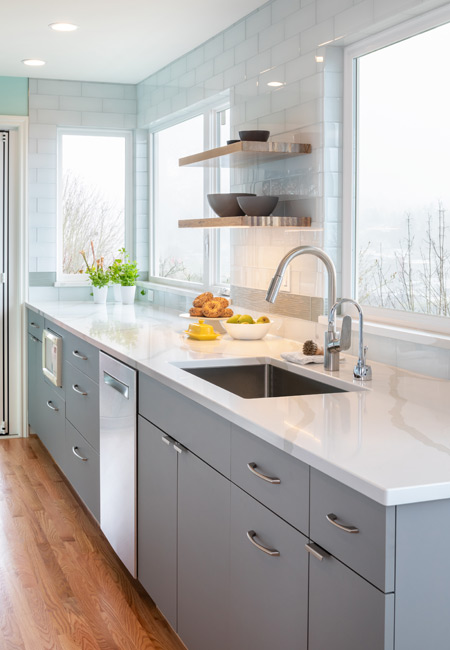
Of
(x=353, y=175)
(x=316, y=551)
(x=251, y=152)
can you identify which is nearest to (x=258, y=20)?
(x=251, y=152)

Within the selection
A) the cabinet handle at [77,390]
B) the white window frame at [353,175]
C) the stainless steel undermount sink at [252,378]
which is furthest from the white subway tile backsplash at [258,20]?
the cabinet handle at [77,390]

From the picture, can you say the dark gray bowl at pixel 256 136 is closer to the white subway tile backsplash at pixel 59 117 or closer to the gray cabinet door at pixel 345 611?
the gray cabinet door at pixel 345 611

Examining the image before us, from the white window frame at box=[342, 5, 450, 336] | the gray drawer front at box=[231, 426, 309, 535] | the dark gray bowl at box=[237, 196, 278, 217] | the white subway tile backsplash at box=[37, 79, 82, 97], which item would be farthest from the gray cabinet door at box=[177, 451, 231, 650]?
the white subway tile backsplash at box=[37, 79, 82, 97]

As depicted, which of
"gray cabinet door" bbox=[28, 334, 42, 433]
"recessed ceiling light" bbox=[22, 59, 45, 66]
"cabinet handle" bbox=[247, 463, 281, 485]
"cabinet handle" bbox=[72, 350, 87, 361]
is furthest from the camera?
"gray cabinet door" bbox=[28, 334, 42, 433]

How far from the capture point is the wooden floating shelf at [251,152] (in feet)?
10.1

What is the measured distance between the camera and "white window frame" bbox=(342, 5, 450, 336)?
259 centimetres

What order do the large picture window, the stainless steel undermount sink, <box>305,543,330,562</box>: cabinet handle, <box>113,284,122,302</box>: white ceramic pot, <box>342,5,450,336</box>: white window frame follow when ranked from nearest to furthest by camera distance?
1. <box>305,543,330,562</box>: cabinet handle
2. the large picture window
3. <box>342,5,450,336</box>: white window frame
4. the stainless steel undermount sink
5. <box>113,284,122,302</box>: white ceramic pot

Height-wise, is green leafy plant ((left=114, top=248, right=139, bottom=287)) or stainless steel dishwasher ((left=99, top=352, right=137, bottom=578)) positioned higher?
green leafy plant ((left=114, top=248, right=139, bottom=287))

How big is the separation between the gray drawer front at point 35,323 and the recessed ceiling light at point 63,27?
1.73m

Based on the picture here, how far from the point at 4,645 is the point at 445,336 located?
180 cm

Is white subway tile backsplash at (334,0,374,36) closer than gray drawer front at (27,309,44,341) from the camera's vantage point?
Yes

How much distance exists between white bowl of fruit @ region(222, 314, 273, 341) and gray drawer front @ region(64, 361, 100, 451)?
2.17ft

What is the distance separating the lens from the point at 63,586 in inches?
121

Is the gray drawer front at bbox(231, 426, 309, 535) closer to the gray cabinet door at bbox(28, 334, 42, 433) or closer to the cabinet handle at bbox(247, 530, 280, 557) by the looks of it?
the cabinet handle at bbox(247, 530, 280, 557)
